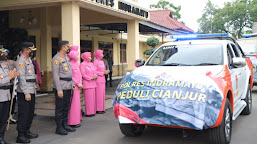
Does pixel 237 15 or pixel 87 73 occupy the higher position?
pixel 237 15

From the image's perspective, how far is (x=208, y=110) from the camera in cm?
447

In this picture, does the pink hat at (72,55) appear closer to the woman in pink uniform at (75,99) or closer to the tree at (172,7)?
the woman in pink uniform at (75,99)

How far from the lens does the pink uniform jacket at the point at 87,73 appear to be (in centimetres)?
781

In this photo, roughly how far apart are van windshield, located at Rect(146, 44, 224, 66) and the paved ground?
4.64 feet

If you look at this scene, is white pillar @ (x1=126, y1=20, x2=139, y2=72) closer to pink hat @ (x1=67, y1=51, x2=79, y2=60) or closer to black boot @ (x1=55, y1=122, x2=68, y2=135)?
pink hat @ (x1=67, y1=51, x2=79, y2=60)

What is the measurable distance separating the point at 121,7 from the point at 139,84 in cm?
655

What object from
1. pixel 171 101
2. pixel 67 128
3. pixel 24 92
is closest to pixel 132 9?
pixel 67 128

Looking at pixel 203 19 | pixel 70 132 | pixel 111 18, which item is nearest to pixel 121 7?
pixel 111 18

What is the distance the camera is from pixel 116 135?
6012 millimetres

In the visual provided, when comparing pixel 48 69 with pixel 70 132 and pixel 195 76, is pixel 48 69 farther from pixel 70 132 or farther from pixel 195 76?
pixel 195 76

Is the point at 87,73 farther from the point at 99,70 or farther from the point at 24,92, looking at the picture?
the point at 24,92

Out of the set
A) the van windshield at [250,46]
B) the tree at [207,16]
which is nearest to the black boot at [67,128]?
the van windshield at [250,46]

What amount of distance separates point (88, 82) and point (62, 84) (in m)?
1.83

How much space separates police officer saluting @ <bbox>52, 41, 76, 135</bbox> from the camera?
607cm
